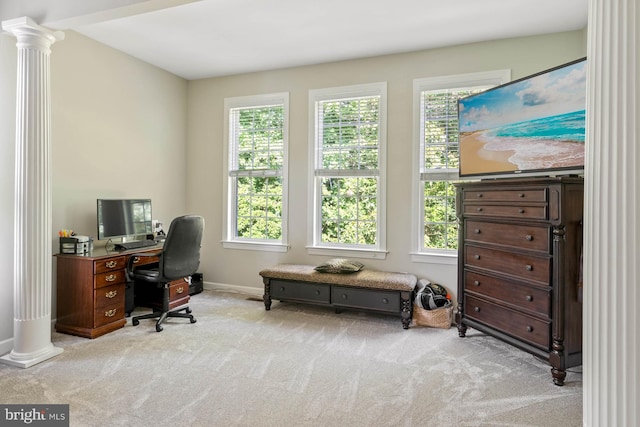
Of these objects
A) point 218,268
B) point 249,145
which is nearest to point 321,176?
point 249,145

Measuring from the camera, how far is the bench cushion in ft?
11.9

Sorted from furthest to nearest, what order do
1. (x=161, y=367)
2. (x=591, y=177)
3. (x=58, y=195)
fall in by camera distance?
(x=58, y=195) < (x=161, y=367) < (x=591, y=177)

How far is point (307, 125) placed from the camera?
450 centimetres

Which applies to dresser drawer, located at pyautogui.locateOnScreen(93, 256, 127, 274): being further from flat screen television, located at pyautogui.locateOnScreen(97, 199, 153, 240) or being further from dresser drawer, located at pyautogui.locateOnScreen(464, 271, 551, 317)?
dresser drawer, located at pyautogui.locateOnScreen(464, 271, 551, 317)

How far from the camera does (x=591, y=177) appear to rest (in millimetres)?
1321

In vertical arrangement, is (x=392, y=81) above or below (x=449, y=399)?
above

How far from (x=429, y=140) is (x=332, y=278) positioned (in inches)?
73.0

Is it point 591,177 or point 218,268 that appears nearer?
point 591,177

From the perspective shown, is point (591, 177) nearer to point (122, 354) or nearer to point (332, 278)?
point (332, 278)

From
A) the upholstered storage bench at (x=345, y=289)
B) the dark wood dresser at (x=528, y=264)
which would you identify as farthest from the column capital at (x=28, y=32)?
the dark wood dresser at (x=528, y=264)

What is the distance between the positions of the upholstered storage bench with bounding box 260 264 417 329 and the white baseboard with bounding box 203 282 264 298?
67 cm

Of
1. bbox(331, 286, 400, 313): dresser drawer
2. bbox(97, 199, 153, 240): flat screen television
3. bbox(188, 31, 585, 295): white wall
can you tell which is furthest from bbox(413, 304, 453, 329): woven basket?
bbox(97, 199, 153, 240): flat screen television

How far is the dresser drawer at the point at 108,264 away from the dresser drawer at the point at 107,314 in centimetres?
34

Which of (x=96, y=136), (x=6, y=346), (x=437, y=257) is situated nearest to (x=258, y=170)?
(x=96, y=136)
